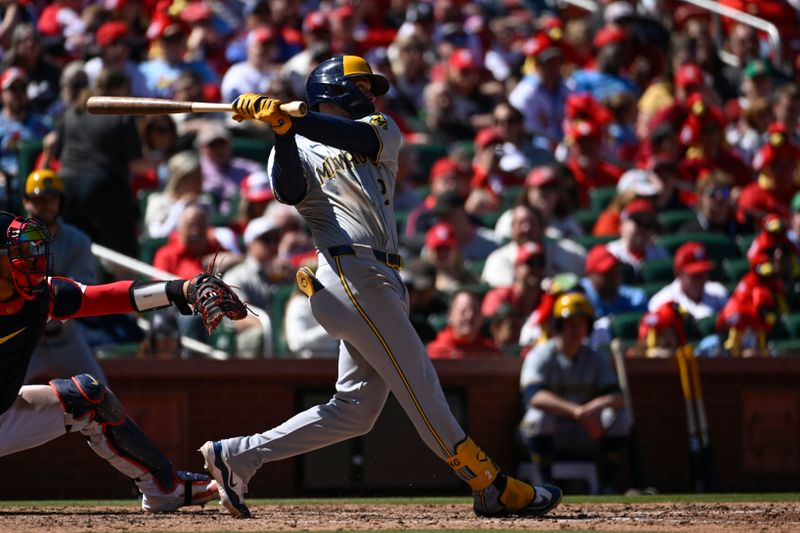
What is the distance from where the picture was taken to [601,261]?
996 centimetres

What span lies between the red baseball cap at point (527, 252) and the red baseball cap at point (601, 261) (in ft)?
1.12

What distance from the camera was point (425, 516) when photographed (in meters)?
6.45

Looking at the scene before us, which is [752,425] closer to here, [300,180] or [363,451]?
[363,451]

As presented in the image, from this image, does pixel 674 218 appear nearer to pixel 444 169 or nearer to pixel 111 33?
pixel 444 169

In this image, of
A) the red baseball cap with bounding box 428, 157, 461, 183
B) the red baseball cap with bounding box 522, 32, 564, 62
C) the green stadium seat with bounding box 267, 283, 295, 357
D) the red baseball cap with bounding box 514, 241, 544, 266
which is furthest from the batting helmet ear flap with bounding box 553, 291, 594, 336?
the red baseball cap with bounding box 522, 32, 564, 62

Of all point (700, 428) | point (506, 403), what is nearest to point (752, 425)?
point (700, 428)

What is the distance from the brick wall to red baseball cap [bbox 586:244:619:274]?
0.88 meters

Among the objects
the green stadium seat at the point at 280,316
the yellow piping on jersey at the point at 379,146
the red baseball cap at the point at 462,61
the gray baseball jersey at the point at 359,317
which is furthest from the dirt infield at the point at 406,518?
the red baseball cap at the point at 462,61

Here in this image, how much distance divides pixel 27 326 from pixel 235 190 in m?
5.23

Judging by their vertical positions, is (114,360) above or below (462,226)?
below

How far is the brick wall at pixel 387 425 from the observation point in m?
8.66

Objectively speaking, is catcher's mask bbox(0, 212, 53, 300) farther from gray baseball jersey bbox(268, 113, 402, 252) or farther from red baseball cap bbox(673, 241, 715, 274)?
red baseball cap bbox(673, 241, 715, 274)

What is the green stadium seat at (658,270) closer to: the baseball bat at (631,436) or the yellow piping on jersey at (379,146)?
the baseball bat at (631,436)

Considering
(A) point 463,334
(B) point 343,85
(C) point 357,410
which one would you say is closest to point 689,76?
(A) point 463,334
